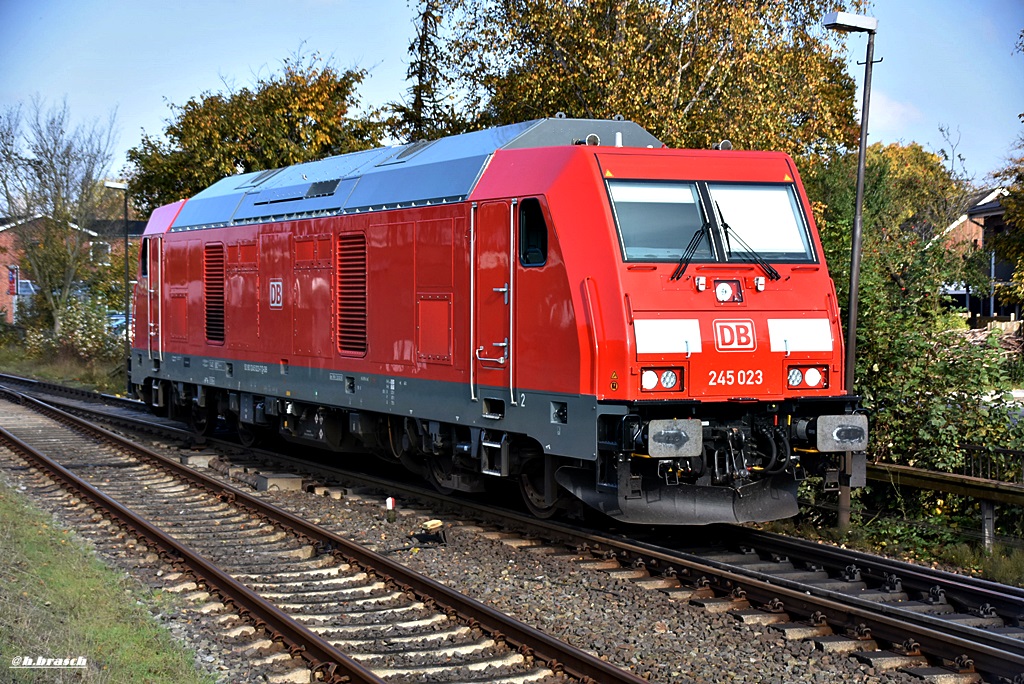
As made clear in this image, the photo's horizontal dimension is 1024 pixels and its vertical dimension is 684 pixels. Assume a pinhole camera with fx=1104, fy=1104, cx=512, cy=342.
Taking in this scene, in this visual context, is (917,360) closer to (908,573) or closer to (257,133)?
(908,573)

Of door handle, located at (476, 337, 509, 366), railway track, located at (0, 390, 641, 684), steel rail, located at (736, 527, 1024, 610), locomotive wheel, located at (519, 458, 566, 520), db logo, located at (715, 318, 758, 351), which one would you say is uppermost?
db logo, located at (715, 318, 758, 351)

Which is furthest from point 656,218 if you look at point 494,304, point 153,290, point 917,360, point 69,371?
point 69,371

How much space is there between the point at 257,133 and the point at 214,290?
1136 cm

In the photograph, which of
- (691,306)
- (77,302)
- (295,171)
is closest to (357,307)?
(295,171)

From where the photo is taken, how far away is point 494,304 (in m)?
10.2

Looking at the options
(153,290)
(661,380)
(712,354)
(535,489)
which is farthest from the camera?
(153,290)

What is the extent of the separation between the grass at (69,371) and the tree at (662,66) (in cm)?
1561

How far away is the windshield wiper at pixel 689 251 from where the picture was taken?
9.29 meters

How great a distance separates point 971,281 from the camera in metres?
15.3

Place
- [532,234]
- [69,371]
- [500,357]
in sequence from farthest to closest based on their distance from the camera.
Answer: [69,371], [500,357], [532,234]

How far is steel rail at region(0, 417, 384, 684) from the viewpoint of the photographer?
666cm

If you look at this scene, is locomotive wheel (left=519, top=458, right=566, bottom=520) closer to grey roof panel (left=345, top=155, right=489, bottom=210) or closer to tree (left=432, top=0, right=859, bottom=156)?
grey roof panel (left=345, top=155, right=489, bottom=210)

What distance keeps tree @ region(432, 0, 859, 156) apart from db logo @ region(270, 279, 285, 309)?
556 centimetres

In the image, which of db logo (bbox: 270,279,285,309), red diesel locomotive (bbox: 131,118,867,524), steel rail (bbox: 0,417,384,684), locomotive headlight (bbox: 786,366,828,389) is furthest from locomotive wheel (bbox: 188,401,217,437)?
locomotive headlight (bbox: 786,366,828,389)
